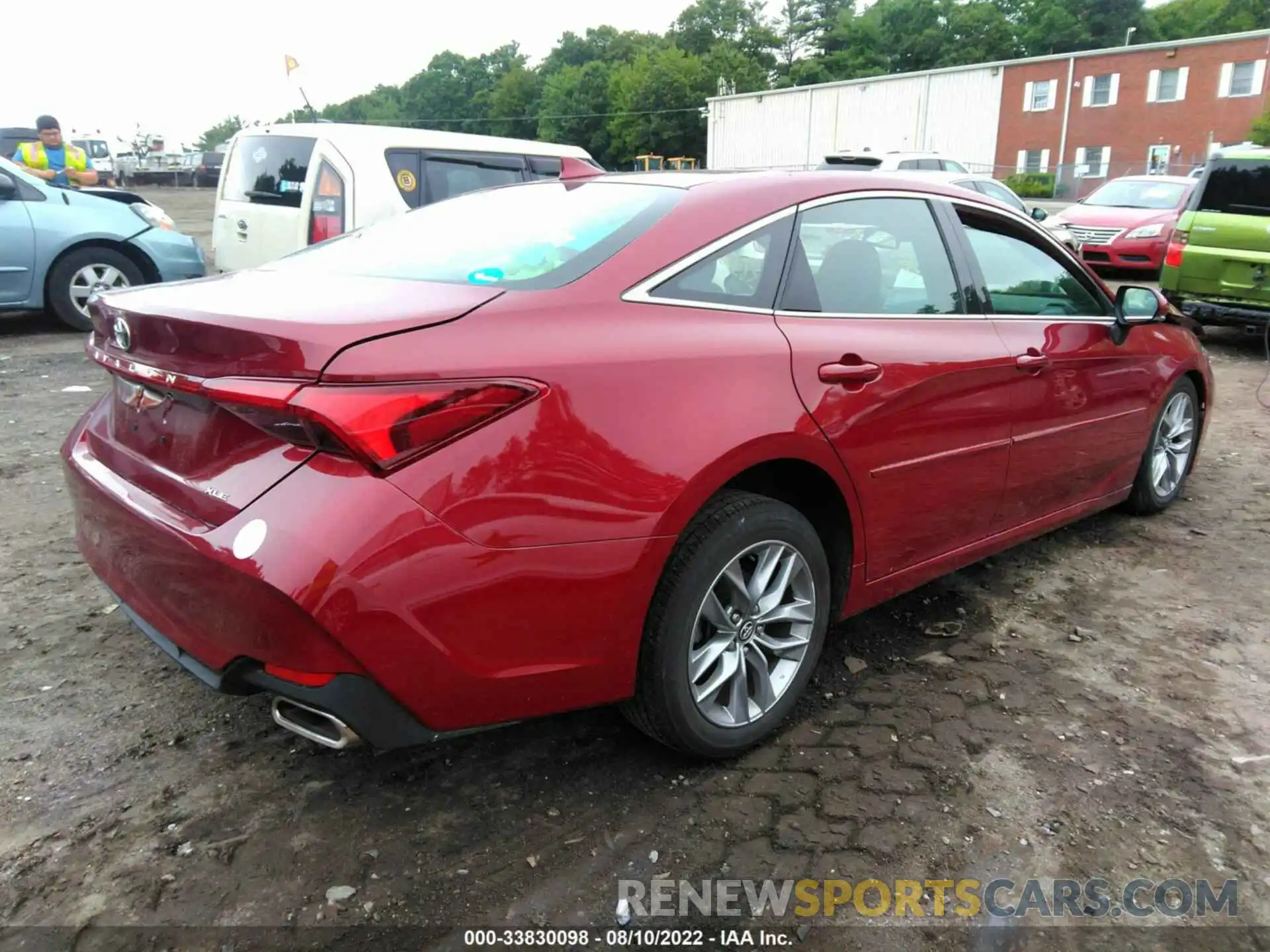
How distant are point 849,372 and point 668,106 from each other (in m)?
79.8

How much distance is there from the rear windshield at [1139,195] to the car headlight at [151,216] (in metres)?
12.9

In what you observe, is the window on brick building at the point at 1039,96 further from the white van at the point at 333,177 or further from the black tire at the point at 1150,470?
the black tire at the point at 1150,470

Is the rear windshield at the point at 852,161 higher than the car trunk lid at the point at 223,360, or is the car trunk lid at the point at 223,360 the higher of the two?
the rear windshield at the point at 852,161

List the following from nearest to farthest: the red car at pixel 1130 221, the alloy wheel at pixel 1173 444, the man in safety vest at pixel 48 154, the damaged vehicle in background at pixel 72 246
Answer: the alloy wheel at pixel 1173 444, the damaged vehicle in background at pixel 72 246, the man in safety vest at pixel 48 154, the red car at pixel 1130 221

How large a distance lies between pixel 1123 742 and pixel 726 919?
4.68ft

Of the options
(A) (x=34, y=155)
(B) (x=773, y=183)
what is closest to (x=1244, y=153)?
(B) (x=773, y=183)

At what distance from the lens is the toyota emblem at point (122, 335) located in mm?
2350

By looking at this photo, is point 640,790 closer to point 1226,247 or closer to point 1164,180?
point 1226,247

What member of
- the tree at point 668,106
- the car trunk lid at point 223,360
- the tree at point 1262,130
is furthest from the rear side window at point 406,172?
the tree at point 668,106

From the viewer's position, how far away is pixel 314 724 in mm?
2078

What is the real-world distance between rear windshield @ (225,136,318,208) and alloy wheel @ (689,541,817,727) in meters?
6.47

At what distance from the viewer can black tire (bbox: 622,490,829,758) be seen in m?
2.38

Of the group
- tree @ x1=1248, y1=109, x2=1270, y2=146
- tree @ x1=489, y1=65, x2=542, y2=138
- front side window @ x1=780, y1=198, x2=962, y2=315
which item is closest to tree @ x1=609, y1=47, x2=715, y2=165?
tree @ x1=489, y1=65, x2=542, y2=138

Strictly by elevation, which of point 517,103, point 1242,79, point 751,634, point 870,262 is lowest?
point 751,634
